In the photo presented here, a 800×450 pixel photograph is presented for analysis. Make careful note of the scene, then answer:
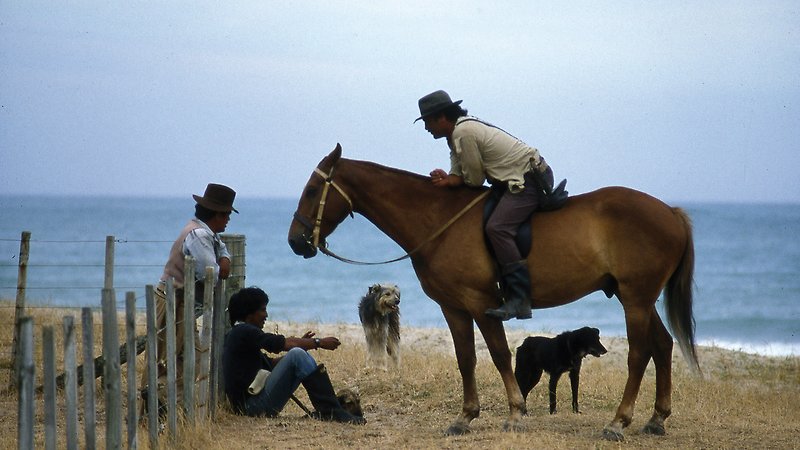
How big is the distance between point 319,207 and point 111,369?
2907mm

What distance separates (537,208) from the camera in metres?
9.33

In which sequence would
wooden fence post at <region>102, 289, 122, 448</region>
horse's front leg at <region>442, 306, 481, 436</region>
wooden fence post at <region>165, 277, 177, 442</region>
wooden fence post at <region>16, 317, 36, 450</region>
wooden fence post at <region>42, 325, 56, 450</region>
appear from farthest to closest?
1. horse's front leg at <region>442, 306, 481, 436</region>
2. wooden fence post at <region>165, 277, 177, 442</region>
3. wooden fence post at <region>102, 289, 122, 448</region>
4. wooden fence post at <region>42, 325, 56, 450</region>
5. wooden fence post at <region>16, 317, 36, 450</region>

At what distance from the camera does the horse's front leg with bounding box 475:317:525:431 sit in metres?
9.34

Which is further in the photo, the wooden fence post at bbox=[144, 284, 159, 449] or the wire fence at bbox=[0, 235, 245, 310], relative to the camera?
the wire fence at bbox=[0, 235, 245, 310]

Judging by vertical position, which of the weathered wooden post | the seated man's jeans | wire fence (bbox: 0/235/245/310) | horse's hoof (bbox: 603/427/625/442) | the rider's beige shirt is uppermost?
wire fence (bbox: 0/235/245/310)

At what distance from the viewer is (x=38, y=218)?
97312 mm

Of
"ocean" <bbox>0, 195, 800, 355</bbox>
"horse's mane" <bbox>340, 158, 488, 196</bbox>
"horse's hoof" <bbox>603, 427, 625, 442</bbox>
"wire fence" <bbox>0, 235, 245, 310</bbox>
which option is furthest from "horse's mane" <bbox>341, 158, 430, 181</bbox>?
"wire fence" <bbox>0, 235, 245, 310</bbox>

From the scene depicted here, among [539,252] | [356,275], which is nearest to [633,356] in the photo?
[539,252]

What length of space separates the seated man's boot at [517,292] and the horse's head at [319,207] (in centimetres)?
155

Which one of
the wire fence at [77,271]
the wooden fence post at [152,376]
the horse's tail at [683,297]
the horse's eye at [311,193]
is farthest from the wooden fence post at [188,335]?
the wire fence at [77,271]

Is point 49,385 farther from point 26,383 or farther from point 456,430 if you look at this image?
point 456,430

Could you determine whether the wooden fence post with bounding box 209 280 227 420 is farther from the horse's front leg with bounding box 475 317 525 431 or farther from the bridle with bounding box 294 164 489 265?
the horse's front leg with bounding box 475 317 525 431

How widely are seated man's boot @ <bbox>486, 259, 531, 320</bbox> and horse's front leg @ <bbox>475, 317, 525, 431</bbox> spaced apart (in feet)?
0.96

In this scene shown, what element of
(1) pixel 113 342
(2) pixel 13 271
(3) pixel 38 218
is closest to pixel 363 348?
(1) pixel 113 342
